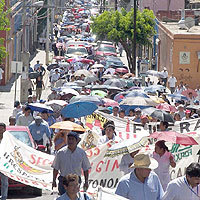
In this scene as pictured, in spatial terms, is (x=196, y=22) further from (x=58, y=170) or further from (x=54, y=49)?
(x=58, y=170)

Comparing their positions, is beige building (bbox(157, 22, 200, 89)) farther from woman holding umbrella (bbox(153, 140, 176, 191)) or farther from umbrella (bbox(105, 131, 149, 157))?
woman holding umbrella (bbox(153, 140, 176, 191))

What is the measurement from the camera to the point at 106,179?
12.9 metres

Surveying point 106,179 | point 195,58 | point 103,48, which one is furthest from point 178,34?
point 106,179

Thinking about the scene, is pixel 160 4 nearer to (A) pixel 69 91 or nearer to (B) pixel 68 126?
(A) pixel 69 91

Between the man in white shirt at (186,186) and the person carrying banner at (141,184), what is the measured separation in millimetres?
269

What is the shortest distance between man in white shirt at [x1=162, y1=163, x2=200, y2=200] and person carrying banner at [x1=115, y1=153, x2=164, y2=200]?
0.88 feet

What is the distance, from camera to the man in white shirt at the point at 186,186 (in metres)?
8.74

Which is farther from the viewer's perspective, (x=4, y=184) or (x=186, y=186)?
(x=4, y=184)

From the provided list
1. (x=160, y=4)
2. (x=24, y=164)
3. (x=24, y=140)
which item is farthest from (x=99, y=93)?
(x=160, y=4)

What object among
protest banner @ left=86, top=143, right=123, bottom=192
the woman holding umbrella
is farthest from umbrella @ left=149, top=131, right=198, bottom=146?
protest banner @ left=86, top=143, right=123, bottom=192

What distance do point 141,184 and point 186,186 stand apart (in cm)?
53

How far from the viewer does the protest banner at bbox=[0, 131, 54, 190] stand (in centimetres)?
1258

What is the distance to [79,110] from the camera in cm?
1825

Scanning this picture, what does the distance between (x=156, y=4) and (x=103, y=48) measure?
14.4m
